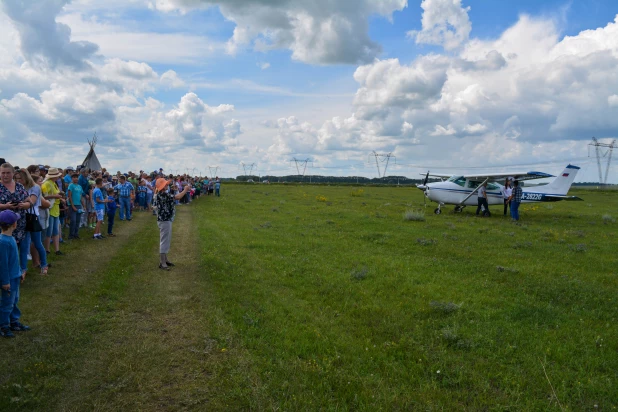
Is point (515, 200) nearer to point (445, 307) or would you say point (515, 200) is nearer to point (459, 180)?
point (459, 180)

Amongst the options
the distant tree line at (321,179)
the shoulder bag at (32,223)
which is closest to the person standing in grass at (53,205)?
the shoulder bag at (32,223)

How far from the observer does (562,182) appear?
2720 cm

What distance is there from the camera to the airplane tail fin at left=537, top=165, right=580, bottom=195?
88.8 ft

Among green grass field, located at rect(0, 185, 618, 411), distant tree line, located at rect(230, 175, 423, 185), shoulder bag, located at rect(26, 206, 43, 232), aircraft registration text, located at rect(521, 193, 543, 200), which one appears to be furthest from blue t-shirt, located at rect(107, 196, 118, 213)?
distant tree line, located at rect(230, 175, 423, 185)

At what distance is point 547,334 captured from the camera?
601 cm

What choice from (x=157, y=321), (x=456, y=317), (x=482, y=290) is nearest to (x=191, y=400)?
(x=157, y=321)

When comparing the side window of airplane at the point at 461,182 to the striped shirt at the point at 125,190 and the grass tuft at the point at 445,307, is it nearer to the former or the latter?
the striped shirt at the point at 125,190

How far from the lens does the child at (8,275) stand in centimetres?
534

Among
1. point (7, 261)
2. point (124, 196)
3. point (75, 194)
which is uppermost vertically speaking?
point (75, 194)

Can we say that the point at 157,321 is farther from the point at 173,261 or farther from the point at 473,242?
the point at 473,242

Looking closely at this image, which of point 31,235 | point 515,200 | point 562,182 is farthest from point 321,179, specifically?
point 31,235

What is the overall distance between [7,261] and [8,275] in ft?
0.62

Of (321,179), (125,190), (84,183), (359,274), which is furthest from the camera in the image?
(321,179)

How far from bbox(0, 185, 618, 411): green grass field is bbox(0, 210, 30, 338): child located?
27 centimetres
